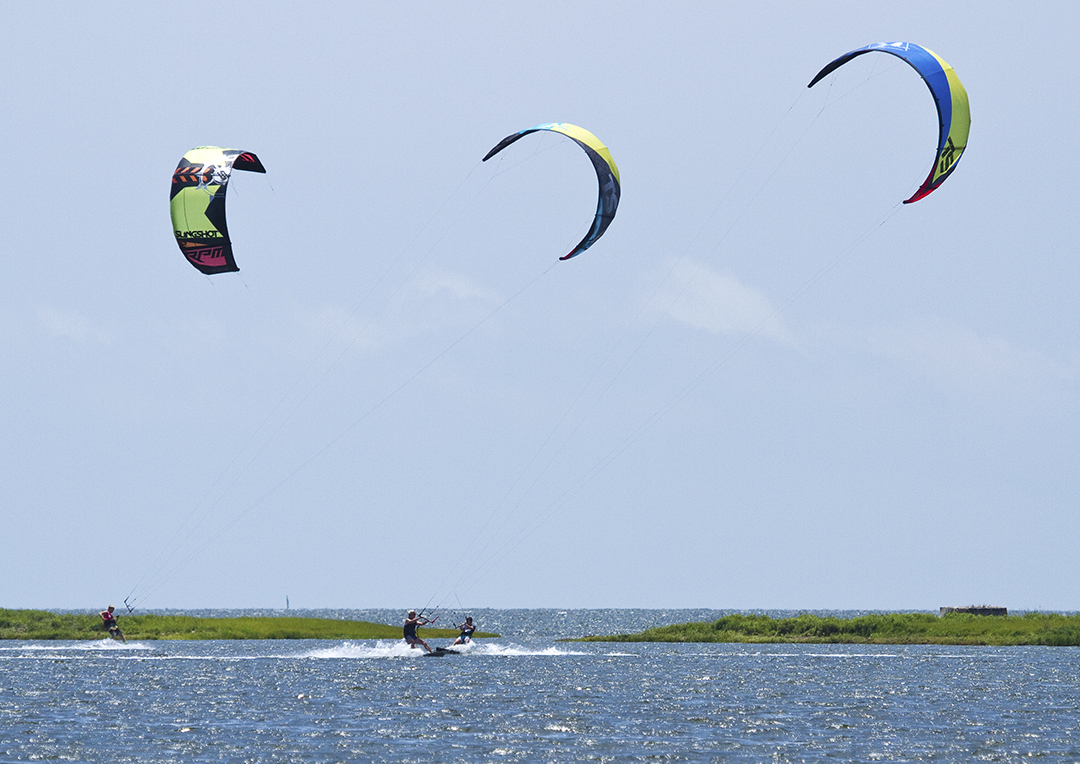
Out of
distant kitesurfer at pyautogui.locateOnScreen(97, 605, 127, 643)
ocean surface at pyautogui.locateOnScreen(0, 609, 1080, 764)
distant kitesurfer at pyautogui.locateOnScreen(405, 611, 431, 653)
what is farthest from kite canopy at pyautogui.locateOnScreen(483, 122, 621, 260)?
distant kitesurfer at pyautogui.locateOnScreen(97, 605, 127, 643)

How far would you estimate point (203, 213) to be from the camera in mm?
32938

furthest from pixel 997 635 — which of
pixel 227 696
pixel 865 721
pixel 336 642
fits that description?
pixel 227 696

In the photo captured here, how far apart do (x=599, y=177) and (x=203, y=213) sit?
982 centimetres

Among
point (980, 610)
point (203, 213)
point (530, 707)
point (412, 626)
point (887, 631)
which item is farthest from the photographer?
point (980, 610)

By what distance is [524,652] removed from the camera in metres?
51.4

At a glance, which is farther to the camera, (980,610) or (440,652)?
(980,610)

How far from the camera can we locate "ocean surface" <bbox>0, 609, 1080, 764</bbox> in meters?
24.0

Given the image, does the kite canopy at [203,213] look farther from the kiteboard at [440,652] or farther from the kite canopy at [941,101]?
the kiteboard at [440,652]

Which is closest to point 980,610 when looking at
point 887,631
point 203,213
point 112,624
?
point 887,631

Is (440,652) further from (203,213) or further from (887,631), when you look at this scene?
(887,631)

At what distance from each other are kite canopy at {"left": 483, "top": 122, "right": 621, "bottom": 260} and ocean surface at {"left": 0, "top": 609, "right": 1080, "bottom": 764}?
1154 cm

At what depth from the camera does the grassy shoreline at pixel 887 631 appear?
58281 millimetres

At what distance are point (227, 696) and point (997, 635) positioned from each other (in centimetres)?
3826

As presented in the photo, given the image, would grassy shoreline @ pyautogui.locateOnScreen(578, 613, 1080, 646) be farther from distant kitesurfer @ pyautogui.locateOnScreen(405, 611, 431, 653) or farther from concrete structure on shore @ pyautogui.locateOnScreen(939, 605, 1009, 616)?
distant kitesurfer @ pyautogui.locateOnScreen(405, 611, 431, 653)
